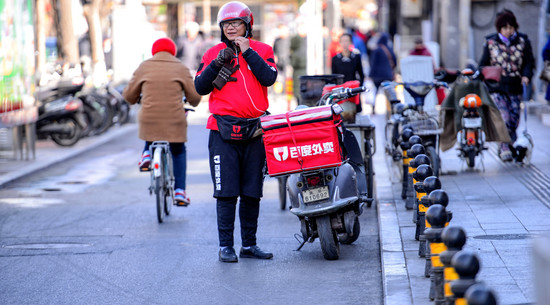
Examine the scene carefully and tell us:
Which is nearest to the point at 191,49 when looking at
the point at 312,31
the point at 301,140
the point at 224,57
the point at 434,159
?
the point at 312,31

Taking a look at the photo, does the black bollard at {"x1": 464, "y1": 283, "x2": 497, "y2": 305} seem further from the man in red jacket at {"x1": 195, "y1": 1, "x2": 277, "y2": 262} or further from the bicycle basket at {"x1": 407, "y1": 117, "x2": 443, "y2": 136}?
the bicycle basket at {"x1": 407, "y1": 117, "x2": 443, "y2": 136}

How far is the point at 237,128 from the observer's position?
802 centimetres

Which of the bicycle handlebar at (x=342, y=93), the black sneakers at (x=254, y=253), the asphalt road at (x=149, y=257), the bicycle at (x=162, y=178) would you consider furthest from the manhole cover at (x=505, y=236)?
the bicycle at (x=162, y=178)

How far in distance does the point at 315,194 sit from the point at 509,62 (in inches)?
234

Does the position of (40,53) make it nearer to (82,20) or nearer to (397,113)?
(82,20)

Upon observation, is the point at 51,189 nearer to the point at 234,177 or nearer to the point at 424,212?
the point at 234,177

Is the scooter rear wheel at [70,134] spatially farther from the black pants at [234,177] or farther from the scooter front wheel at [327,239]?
the scooter front wheel at [327,239]

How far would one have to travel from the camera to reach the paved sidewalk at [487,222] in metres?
6.59

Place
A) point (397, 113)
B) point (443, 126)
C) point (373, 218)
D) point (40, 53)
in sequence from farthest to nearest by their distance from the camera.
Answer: point (40, 53), point (443, 126), point (397, 113), point (373, 218)

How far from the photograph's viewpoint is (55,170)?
604 inches

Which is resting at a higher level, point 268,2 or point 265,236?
point 268,2

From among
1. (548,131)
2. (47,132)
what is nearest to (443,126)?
(548,131)

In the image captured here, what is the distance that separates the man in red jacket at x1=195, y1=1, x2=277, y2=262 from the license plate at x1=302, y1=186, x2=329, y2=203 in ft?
1.43

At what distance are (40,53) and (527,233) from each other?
69.3ft
